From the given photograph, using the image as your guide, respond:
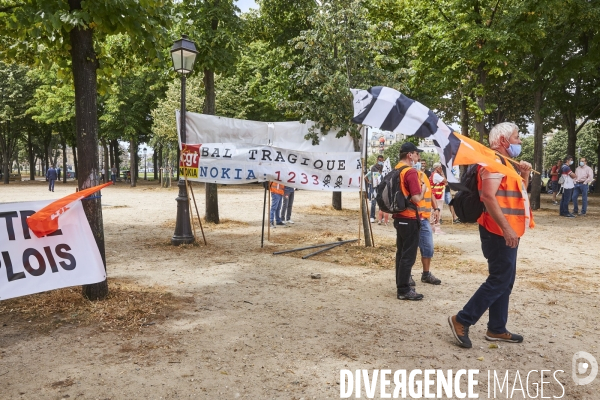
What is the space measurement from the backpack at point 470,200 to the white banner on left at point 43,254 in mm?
3778

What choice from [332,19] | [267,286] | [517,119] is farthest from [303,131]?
[517,119]

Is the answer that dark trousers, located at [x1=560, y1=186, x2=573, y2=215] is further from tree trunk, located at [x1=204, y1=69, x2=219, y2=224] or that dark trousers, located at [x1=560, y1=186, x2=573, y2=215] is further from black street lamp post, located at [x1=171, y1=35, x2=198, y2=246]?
black street lamp post, located at [x1=171, y1=35, x2=198, y2=246]

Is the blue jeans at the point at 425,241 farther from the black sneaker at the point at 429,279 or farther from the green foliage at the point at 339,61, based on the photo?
the green foliage at the point at 339,61

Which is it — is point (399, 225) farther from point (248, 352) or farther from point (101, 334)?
point (101, 334)

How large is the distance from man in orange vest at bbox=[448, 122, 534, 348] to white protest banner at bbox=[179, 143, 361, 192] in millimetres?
5681

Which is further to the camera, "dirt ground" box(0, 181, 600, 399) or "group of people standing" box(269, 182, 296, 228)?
"group of people standing" box(269, 182, 296, 228)

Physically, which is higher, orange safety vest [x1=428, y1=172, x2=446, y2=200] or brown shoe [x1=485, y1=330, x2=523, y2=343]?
orange safety vest [x1=428, y1=172, x2=446, y2=200]

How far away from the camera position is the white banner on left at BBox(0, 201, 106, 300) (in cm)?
457

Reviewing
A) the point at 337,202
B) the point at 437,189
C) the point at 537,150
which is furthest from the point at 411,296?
the point at 537,150

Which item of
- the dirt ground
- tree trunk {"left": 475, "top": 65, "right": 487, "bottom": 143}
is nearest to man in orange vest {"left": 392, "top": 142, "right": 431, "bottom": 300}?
the dirt ground

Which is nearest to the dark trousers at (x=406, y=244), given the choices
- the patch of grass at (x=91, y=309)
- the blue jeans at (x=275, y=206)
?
the patch of grass at (x=91, y=309)

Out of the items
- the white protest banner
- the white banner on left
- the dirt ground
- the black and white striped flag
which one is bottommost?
the dirt ground

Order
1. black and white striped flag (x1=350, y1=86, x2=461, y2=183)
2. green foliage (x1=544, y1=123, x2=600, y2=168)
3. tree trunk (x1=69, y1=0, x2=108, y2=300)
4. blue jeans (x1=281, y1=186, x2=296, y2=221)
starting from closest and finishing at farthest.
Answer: black and white striped flag (x1=350, y1=86, x2=461, y2=183) → tree trunk (x1=69, y1=0, x2=108, y2=300) → blue jeans (x1=281, y1=186, x2=296, y2=221) → green foliage (x1=544, y1=123, x2=600, y2=168)

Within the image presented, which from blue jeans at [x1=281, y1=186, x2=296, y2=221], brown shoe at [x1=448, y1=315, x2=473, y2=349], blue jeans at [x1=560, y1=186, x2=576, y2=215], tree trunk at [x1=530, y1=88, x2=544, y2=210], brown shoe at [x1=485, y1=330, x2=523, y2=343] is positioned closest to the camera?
brown shoe at [x1=448, y1=315, x2=473, y2=349]
